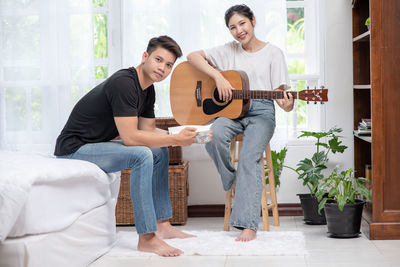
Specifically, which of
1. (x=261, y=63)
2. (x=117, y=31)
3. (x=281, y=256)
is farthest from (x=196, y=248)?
(x=117, y=31)

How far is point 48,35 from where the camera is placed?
12.0 ft

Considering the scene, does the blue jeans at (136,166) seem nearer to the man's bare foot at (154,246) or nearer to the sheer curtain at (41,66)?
the man's bare foot at (154,246)

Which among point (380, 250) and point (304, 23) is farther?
point (304, 23)

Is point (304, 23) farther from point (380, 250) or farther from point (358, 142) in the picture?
point (380, 250)

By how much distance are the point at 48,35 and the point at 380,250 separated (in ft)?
8.20

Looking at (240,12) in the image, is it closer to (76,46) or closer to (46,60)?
(76,46)

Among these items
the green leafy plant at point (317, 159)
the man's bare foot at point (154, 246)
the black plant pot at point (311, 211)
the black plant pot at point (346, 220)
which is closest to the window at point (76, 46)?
the green leafy plant at point (317, 159)

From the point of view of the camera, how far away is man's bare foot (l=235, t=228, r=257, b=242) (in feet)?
8.96

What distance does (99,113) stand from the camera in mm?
2559

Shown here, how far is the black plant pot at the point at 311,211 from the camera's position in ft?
10.6

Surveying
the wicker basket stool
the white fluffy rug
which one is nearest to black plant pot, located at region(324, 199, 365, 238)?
the white fluffy rug

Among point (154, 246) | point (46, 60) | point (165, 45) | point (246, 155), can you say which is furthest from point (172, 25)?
point (154, 246)

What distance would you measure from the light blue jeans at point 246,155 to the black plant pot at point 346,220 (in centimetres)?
40

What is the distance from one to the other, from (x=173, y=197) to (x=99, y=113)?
3.21ft
